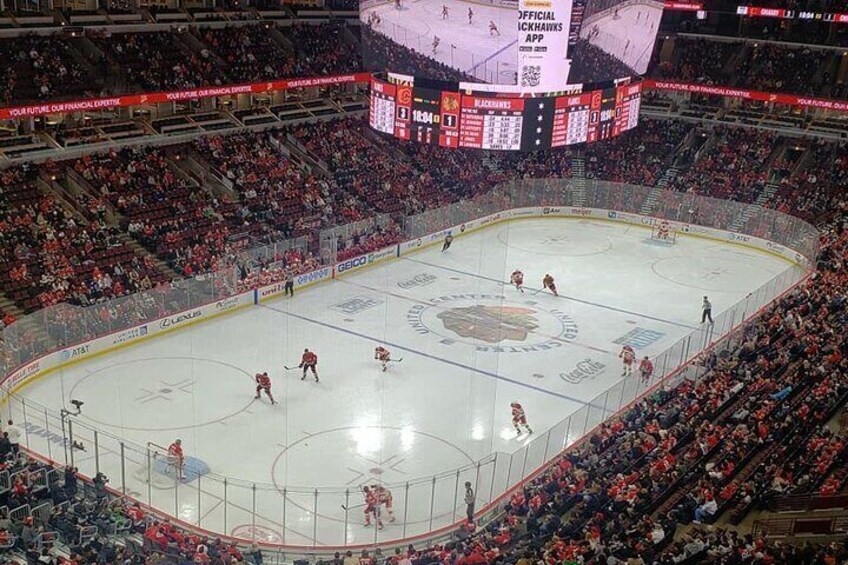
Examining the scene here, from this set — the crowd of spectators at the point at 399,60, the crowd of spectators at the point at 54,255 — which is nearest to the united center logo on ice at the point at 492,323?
the crowd of spectators at the point at 399,60

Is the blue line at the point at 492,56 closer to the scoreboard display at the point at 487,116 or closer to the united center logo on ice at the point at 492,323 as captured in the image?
the scoreboard display at the point at 487,116

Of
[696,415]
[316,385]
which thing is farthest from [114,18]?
[696,415]

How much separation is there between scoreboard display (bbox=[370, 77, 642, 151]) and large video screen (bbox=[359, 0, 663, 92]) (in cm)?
54

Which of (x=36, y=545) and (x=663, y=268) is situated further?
(x=663, y=268)

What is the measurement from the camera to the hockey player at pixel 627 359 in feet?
→ 89.8

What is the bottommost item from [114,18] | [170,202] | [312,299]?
[312,299]

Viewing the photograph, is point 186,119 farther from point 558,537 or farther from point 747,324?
point 558,537

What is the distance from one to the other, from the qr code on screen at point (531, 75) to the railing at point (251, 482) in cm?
860

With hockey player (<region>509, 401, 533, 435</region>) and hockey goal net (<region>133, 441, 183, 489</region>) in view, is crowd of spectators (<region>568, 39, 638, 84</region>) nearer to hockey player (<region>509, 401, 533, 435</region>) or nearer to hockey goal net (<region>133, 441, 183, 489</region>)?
hockey player (<region>509, 401, 533, 435</region>)

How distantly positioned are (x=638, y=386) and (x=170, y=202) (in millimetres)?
18679

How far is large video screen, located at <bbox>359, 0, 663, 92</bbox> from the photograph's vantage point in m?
27.6

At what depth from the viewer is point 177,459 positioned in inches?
810

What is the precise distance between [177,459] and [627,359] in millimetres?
12746

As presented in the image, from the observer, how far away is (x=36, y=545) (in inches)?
621
